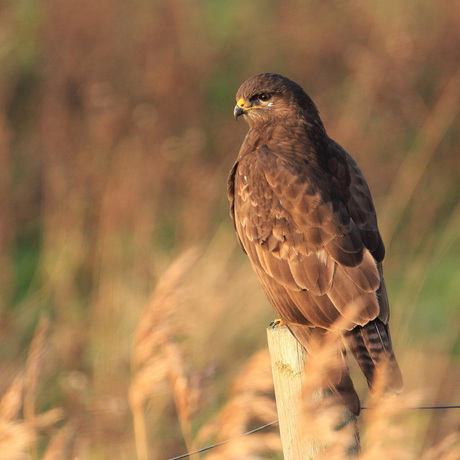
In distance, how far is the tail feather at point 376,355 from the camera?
9.18ft

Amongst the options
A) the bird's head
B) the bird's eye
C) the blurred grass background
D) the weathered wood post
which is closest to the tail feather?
the weathered wood post

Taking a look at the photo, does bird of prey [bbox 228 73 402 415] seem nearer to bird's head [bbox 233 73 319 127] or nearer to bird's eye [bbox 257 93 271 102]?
bird's head [bbox 233 73 319 127]

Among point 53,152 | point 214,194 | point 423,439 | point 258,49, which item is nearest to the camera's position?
point 423,439

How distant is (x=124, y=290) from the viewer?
558cm

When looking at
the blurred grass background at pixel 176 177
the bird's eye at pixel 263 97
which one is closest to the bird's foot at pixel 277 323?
the blurred grass background at pixel 176 177

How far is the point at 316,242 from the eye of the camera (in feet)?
10.9

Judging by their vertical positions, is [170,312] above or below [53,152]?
above

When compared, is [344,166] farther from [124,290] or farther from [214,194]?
[214,194]

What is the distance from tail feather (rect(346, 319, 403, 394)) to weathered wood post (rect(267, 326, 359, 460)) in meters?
0.22

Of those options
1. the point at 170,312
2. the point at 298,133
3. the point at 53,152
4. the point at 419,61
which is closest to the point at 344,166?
the point at 298,133

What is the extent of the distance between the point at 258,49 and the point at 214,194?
3.23 meters

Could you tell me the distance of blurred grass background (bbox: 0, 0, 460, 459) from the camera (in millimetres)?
5219

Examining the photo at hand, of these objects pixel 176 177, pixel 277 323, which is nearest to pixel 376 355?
pixel 277 323

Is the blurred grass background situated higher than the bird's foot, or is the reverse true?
the bird's foot
